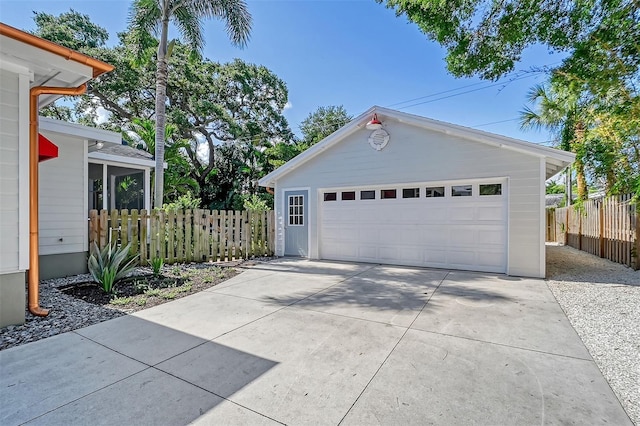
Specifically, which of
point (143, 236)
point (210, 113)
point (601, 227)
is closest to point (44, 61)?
point (143, 236)

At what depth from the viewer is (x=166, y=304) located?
180 inches

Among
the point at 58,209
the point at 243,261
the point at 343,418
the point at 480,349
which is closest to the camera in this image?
the point at 343,418

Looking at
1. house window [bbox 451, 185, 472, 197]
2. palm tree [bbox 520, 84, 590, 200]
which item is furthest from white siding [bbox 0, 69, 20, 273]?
palm tree [bbox 520, 84, 590, 200]

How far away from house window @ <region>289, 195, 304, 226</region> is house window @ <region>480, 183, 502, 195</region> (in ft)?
16.6

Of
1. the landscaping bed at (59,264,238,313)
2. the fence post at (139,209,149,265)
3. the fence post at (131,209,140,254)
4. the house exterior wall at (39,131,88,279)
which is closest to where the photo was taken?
the landscaping bed at (59,264,238,313)

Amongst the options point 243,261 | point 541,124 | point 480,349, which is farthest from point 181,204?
point 541,124

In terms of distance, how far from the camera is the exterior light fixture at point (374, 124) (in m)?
7.90

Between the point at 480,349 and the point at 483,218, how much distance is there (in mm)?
4685

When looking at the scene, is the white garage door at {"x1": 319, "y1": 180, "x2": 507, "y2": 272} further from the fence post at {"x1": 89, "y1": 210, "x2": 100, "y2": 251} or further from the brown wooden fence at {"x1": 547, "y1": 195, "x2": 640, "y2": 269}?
the fence post at {"x1": 89, "y1": 210, "x2": 100, "y2": 251}

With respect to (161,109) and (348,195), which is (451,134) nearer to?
(348,195)

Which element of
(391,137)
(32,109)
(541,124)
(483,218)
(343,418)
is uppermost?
(541,124)

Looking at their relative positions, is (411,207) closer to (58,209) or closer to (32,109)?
(32,109)

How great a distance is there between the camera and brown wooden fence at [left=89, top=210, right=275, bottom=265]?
6.90 metres

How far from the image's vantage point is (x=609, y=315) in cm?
400
